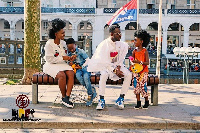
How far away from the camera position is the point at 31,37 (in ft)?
36.8

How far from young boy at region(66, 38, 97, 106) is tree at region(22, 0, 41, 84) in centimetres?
433

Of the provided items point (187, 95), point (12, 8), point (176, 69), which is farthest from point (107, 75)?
point (12, 8)

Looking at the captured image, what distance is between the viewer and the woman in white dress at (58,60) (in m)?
6.71

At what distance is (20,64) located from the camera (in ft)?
45.3

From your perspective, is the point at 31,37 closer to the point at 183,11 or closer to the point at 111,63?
the point at 111,63

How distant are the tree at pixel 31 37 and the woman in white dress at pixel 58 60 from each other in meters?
4.43

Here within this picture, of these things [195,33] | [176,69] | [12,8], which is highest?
[12,8]

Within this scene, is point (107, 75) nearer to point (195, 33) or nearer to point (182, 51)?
point (182, 51)

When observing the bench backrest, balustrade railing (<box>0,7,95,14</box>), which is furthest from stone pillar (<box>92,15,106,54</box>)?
Result: the bench backrest

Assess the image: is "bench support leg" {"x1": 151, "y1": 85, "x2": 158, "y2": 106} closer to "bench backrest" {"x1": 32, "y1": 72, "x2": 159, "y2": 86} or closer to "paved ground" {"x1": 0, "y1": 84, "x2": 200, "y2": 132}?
"paved ground" {"x1": 0, "y1": 84, "x2": 200, "y2": 132}

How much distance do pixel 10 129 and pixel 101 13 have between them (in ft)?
114

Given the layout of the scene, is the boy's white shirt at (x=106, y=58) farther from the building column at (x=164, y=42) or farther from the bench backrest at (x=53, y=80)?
the building column at (x=164, y=42)

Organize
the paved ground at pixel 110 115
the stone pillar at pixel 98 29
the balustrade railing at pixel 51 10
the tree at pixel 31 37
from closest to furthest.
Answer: the paved ground at pixel 110 115, the tree at pixel 31 37, the stone pillar at pixel 98 29, the balustrade railing at pixel 51 10

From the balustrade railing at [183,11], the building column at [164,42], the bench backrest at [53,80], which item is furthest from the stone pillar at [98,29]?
the bench backrest at [53,80]
